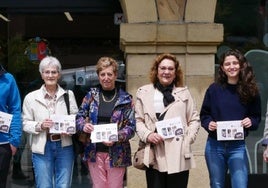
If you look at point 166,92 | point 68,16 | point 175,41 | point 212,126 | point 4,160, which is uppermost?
point 68,16

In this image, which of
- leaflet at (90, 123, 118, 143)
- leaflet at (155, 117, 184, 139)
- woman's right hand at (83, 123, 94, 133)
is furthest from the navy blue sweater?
woman's right hand at (83, 123, 94, 133)

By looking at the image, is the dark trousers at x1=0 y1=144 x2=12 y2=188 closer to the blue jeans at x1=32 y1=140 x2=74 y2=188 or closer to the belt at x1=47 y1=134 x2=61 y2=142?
the blue jeans at x1=32 y1=140 x2=74 y2=188

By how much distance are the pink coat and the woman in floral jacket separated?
0.39 ft

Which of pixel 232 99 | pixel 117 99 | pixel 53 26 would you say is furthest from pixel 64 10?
pixel 232 99

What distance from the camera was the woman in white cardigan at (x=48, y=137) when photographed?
532 cm

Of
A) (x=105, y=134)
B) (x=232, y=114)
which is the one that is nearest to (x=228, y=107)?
(x=232, y=114)

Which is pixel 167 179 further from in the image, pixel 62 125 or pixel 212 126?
pixel 62 125

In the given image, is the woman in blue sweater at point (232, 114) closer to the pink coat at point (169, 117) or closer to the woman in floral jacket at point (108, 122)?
the pink coat at point (169, 117)

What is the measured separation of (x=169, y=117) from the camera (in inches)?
198

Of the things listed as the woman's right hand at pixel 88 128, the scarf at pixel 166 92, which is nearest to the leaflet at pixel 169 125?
the scarf at pixel 166 92

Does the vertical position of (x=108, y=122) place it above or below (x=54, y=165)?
above

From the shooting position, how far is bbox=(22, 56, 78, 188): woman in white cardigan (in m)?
5.32

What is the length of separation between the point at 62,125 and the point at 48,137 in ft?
0.70

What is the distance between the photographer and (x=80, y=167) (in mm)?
7695
